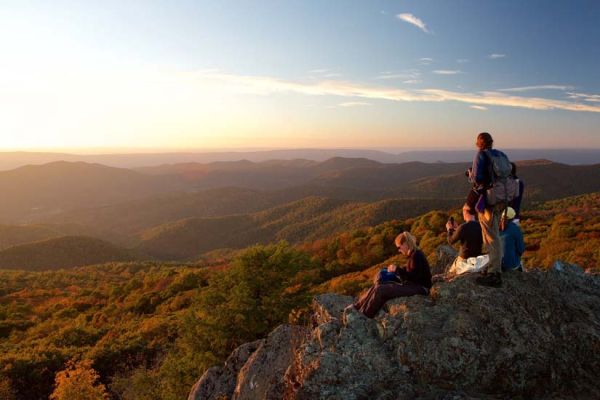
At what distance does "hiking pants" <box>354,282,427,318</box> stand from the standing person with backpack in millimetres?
1391

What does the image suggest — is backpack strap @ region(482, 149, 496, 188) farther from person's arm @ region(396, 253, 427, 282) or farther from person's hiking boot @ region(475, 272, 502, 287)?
person's arm @ region(396, 253, 427, 282)

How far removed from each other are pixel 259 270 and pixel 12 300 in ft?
168

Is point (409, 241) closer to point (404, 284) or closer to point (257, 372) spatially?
point (404, 284)

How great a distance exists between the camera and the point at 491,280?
7738 mm

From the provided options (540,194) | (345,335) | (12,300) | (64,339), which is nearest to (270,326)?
(345,335)

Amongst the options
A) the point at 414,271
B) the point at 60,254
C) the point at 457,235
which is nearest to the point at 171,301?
the point at 414,271

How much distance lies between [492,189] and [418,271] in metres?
2.41

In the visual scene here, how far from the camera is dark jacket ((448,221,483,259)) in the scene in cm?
862

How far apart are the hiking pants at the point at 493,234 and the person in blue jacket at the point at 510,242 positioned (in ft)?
0.67

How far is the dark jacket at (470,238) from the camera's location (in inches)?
339

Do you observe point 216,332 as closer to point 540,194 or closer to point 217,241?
point 217,241

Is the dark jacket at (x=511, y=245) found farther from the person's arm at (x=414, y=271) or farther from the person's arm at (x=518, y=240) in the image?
the person's arm at (x=414, y=271)

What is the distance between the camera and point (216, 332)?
1590cm

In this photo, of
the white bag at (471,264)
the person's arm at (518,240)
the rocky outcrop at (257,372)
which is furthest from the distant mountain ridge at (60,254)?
the person's arm at (518,240)
